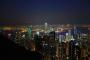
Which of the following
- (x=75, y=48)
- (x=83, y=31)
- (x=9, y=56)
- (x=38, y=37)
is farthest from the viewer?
(x=83, y=31)

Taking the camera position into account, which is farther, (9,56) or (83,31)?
(83,31)

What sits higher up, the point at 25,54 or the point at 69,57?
the point at 25,54

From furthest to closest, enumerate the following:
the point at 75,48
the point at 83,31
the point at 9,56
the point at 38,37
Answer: the point at 83,31, the point at 75,48, the point at 38,37, the point at 9,56

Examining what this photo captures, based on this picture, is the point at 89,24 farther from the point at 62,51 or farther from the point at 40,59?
the point at 40,59

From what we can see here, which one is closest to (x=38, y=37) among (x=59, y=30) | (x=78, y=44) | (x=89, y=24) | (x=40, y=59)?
(x=59, y=30)

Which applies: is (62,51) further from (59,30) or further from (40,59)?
(40,59)

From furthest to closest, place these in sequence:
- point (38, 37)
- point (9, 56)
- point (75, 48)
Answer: point (75, 48) → point (38, 37) → point (9, 56)

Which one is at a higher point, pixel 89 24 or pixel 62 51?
pixel 89 24

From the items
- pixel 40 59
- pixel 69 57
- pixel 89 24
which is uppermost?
pixel 89 24

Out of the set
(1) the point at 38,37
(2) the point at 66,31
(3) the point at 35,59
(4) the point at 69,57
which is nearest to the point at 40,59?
(3) the point at 35,59
